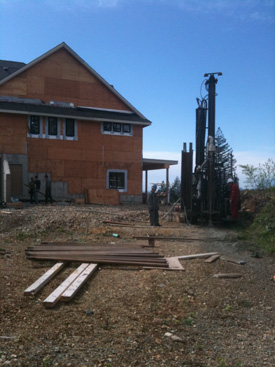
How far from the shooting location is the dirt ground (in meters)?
3.89

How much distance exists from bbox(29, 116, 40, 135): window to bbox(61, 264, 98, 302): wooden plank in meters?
16.4

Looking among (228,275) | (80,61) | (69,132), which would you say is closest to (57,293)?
(228,275)

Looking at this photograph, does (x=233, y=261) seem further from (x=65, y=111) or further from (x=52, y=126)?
(x=52, y=126)

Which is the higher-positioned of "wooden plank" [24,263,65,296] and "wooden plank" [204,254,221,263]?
"wooden plank" [24,263,65,296]

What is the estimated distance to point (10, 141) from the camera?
71.8ft

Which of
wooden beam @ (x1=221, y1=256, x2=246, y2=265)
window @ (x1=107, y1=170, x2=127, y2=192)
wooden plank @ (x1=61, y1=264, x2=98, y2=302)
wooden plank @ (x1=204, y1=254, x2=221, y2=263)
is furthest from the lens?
window @ (x1=107, y1=170, x2=127, y2=192)

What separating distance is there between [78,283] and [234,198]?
9.48 m

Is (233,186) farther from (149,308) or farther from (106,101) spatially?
(106,101)

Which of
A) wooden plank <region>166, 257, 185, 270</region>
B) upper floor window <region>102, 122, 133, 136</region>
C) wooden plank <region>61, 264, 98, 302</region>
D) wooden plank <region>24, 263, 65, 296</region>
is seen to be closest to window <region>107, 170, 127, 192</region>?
upper floor window <region>102, 122, 133, 136</region>

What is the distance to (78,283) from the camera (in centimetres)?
611

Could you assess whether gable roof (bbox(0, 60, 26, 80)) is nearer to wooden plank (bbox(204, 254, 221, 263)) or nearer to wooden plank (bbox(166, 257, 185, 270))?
wooden plank (bbox(166, 257, 185, 270))

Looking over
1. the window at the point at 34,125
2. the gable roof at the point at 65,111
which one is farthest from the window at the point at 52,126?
the window at the point at 34,125

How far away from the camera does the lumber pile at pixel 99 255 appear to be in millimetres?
7926

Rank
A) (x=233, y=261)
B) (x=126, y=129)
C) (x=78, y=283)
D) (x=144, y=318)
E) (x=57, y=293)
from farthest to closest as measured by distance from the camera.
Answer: (x=126, y=129)
(x=233, y=261)
(x=78, y=283)
(x=57, y=293)
(x=144, y=318)
